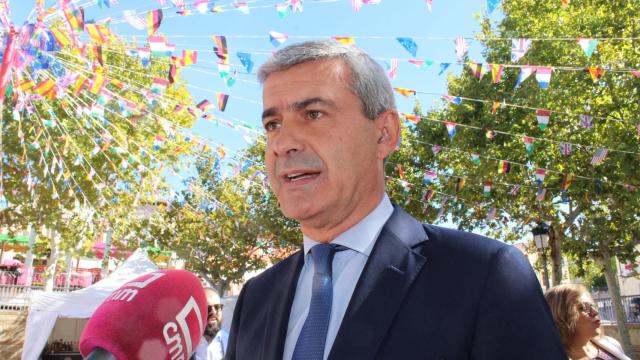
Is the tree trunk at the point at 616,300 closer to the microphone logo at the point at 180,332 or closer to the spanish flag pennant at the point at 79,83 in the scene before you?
the spanish flag pennant at the point at 79,83

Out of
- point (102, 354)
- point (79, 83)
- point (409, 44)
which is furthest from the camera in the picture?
point (79, 83)

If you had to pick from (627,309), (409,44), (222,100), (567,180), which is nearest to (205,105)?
(222,100)

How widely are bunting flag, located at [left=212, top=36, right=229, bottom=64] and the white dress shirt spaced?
577cm

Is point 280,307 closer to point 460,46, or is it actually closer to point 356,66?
point 356,66

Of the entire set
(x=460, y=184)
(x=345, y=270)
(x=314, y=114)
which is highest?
(x=314, y=114)

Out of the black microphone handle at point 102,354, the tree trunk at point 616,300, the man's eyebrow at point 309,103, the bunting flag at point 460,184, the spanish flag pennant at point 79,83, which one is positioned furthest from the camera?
the bunting flag at point 460,184

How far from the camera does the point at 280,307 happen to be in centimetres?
199

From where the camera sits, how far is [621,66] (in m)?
15.1

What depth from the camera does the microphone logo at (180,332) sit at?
1572 mm

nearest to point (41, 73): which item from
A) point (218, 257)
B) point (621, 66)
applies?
point (621, 66)

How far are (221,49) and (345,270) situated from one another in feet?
19.8

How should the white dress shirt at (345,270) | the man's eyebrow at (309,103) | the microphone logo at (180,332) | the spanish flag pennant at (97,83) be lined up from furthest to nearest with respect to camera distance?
the spanish flag pennant at (97,83) → the man's eyebrow at (309,103) → the white dress shirt at (345,270) → the microphone logo at (180,332)

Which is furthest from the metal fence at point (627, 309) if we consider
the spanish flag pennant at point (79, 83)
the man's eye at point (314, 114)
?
the man's eye at point (314, 114)

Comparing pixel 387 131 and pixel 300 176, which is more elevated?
pixel 387 131
